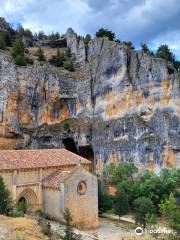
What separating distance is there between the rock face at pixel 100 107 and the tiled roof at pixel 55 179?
1542 centimetres

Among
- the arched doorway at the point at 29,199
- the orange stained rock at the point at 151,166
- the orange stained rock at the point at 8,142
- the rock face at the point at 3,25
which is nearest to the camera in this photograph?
the arched doorway at the point at 29,199

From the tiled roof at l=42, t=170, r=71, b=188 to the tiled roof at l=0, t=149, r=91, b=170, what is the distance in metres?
1.01

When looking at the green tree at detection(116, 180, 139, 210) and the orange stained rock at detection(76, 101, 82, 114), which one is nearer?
the green tree at detection(116, 180, 139, 210)

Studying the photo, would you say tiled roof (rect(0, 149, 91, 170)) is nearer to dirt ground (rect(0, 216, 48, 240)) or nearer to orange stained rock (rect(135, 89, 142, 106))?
dirt ground (rect(0, 216, 48, 240))

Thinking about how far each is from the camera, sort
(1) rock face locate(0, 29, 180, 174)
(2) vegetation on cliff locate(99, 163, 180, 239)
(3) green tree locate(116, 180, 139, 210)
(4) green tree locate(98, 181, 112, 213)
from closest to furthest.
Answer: (2) vegetation on cliff locate(99, 163, 180, 239) < (4) green tree locate(98, 181, 112, 213) < (3) green tree locate(116, 180, 139, 210) < (1) rock face locate(0, 29, 180, 174)

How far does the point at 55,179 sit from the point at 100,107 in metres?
22.2

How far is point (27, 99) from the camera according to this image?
185 feet

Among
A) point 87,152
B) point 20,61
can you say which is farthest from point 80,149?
point 20,61

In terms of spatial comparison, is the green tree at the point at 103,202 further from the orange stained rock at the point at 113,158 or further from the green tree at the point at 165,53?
the green tree at the point at 165,53

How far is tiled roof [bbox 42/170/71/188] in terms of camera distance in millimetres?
32125

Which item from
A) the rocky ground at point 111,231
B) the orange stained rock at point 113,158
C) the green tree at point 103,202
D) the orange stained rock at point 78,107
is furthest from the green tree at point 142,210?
the orange stained rock at point 78,107

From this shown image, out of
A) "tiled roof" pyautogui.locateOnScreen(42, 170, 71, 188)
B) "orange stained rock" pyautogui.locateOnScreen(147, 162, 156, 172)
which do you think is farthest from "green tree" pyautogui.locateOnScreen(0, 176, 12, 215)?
"orange stained rock" pyautogui.locateOnScreen(147, 162, 156, 172)

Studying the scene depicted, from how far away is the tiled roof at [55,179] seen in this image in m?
32.1

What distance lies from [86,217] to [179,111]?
17768 mm
